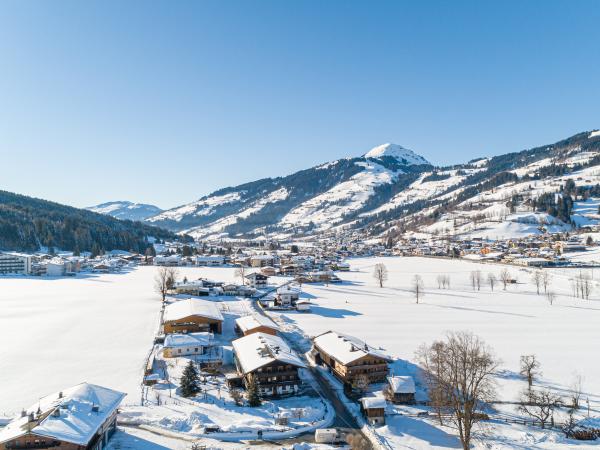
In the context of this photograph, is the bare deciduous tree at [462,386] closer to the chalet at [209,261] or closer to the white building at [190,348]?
the white building at [190,348]

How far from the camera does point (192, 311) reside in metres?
56.4

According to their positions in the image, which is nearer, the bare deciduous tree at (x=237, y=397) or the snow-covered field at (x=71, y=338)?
the bare deciduous tree at (x=237, y=397)

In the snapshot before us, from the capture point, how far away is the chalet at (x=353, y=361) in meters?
38.6

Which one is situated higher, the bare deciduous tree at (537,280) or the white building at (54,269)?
the white building at (54,269)

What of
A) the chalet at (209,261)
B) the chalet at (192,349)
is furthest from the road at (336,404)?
the chalet at (209,261)

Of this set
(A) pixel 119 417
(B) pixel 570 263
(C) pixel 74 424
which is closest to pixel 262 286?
(A) pixel 119 417

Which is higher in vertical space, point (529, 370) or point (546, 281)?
point (546, 281)

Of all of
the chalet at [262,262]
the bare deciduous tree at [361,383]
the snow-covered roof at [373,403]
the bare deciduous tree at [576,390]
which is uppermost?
the chalet at [262,262]

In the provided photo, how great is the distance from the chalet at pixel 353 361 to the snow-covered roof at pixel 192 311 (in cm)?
1911

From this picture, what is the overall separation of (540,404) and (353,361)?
15019mm

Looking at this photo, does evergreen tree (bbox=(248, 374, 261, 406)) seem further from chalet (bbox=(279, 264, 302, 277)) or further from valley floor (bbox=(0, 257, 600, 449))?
chalet (bbox=(279, 264, 302, 277))

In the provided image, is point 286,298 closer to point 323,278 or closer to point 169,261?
point 323,278

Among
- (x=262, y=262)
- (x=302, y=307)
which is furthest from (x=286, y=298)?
(x=262, y=262)

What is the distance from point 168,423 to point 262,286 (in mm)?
67894
